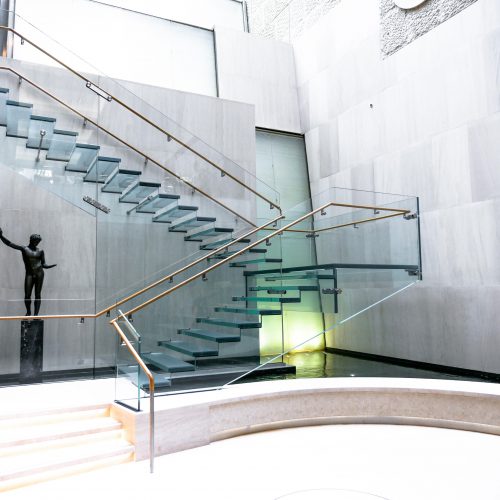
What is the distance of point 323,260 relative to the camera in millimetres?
5285

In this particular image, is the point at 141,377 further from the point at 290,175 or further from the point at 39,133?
the point at 290,175

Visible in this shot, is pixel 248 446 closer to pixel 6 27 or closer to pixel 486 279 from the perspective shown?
pixel 486 279

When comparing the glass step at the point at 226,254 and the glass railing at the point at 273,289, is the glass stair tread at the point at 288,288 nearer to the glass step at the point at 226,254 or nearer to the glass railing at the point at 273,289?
the glass railing at the point at 273,289

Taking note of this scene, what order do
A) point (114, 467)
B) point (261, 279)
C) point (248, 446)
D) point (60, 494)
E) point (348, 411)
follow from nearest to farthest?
point (60, 494) → point (114, 467) → point (248, 446) → point (348, 411) → point (261, 279)

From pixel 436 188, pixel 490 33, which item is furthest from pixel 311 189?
pixel 490 33

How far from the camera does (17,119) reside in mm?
5406

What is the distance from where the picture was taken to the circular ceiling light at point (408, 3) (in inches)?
271

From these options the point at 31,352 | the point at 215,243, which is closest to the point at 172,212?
the point at 215,243

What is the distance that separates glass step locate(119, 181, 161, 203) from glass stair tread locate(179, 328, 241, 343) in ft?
7.44

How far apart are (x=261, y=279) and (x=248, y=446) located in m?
1.68

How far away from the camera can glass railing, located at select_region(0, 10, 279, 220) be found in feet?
19.2

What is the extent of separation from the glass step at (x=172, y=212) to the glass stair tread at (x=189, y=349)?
2174 millimetres

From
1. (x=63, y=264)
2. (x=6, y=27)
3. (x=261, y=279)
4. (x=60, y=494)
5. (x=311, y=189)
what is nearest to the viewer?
(x=60, y=494)

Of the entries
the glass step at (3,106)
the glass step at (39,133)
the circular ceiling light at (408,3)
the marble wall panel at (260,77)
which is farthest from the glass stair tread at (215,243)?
the circular ceiling light at (408,3)
